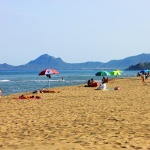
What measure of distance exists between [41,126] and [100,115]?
8.70 ft

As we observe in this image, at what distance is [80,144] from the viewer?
745 centimetres

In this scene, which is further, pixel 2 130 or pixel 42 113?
pixel 42 113

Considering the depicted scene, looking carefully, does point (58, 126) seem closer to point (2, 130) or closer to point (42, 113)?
point (2, 130)

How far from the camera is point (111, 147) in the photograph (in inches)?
280

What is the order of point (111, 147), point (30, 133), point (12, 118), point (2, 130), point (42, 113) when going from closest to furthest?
point (111, 147) < point (30, 133) < point (2, 130) < point (12, 118) < point (42, 113)

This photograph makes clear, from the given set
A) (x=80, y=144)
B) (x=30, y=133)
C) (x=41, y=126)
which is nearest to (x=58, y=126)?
(x=41, y=126)

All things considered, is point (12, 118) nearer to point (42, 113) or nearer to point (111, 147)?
point (42, 113)

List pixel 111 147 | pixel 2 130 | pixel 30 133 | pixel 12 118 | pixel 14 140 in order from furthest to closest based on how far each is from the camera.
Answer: pixel 12 118, pixel 2 130, pixel 30 133, pixel 14 140, pixel 111 147

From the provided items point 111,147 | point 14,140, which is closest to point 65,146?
point 111,147

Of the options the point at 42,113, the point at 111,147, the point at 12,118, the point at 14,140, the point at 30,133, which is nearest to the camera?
the point at 111,147

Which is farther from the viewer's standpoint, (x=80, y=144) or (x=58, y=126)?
(x=58, y=126)

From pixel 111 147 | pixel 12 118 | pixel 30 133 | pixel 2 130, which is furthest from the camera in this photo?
pixel 12 118

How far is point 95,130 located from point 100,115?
2881 millimetres

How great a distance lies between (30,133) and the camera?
910 cm
